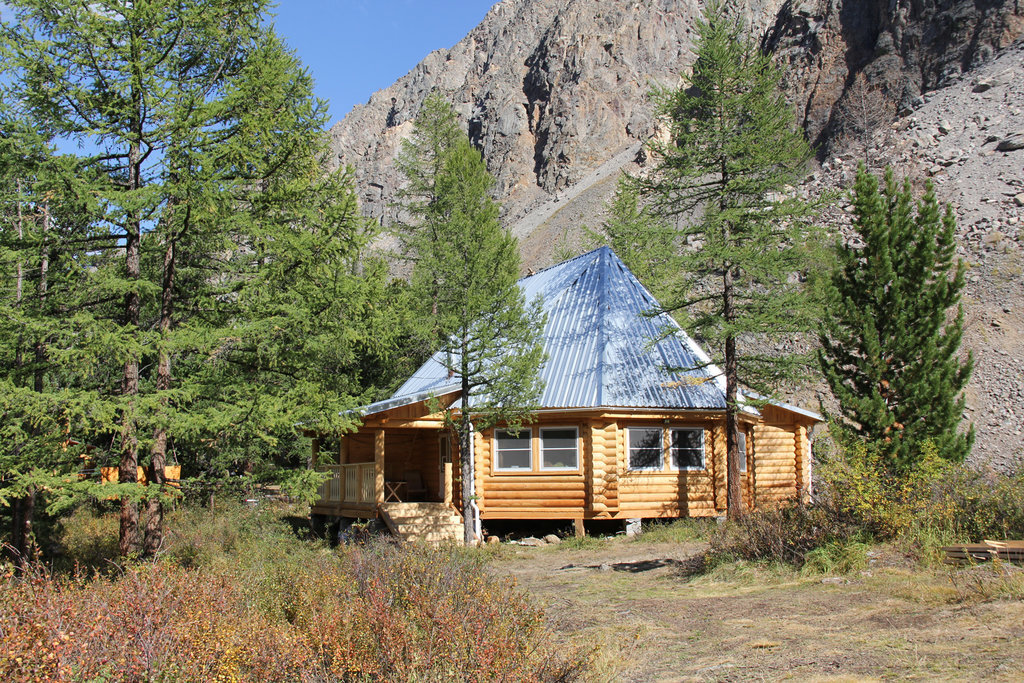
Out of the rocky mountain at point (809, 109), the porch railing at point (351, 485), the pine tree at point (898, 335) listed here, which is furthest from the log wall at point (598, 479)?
→ the rocky mountain at point (809, 109)

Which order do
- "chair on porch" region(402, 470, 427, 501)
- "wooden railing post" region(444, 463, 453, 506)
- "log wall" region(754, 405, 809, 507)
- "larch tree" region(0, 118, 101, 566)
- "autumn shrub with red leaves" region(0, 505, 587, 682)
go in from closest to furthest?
"autumn shrub with red leaves" region(0, 505, 587, 682), "larch tree" region(0, 118, 101, 566), "wooden railing post" region(444, 463, 453, 506), "log wall" region(754, 405, 809, 507), "chair on porch" region(402, 470, 427, 501)

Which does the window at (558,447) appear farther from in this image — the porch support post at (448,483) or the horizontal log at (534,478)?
the porch support post at (448,483)

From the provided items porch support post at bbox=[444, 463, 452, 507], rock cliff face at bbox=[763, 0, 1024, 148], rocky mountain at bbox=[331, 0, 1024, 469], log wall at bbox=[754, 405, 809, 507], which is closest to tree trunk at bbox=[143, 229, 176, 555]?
porch support post at bbox=[444, 463, 452, 507]

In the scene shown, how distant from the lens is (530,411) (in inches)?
615

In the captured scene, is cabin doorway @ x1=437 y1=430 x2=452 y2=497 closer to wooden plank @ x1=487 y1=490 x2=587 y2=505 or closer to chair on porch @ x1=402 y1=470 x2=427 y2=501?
chair on porch @ x1=402 y1=470 x2=427 y2=501

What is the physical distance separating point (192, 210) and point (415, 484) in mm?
12480

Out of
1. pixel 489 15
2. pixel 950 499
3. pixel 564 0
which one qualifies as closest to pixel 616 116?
pixel 564 0

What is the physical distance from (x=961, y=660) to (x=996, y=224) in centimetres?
4283

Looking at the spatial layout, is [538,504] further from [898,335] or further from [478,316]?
[898,335]

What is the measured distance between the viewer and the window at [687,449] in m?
17.6

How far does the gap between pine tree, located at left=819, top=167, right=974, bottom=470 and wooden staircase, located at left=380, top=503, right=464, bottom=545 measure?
8.27m

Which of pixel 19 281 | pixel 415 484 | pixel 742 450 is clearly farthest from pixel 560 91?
pixel 19 281

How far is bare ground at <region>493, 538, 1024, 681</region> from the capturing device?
600 cm

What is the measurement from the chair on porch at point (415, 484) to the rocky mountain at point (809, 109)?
9.45 m
